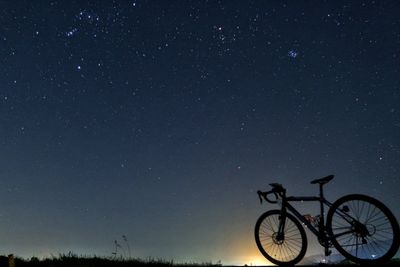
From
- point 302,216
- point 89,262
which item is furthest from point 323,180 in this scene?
point 89,262

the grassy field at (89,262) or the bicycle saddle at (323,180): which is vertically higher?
the bicycle saddle at (323,180)

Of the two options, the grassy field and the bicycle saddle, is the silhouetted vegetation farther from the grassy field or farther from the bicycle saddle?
the bicycle saddle

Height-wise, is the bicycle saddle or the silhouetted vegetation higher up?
the bicycle saddle

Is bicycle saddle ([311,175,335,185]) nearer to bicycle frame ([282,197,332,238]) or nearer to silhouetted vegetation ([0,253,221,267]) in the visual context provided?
bicycle frame ([282,197,332,238])

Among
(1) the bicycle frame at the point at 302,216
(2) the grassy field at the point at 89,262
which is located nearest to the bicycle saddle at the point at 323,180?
(1) the bicycle frame at the point at 302,216

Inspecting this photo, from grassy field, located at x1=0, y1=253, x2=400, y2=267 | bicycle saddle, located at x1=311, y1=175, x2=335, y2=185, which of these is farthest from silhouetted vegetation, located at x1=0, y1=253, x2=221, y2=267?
bicycle saddle, located at x1=311, y1=175, x2=335, y2=185

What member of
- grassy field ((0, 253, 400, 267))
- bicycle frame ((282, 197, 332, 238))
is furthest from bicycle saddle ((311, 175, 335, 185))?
grassy field ((0, 253, 400, 267))

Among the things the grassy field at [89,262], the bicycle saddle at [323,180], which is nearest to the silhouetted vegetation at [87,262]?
the grassy field at [89,262]

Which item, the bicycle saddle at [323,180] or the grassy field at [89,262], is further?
the grassy field at [89,262]

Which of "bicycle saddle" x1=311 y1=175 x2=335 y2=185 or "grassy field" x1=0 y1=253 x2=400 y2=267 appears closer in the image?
"bicycle saddle" x1=311 y1=175 x2=335 y2=185

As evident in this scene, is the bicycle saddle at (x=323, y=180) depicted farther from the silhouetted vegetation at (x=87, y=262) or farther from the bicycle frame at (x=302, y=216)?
the silhouetted vegetation at (x=87, y=262)

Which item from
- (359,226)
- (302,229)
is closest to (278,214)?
(302,229)

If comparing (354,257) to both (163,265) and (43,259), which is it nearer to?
(163,265)

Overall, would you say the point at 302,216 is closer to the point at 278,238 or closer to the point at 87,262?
the point at 278,238
